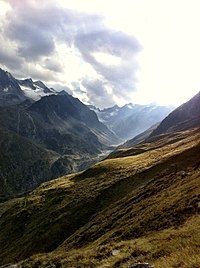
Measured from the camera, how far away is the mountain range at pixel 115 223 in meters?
27.0

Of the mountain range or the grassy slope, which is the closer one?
the mountain range

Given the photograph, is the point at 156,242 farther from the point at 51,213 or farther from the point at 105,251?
the point at 51,213

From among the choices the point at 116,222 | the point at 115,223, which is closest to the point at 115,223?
the point at 115,223

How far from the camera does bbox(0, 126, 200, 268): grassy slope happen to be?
27203 mm

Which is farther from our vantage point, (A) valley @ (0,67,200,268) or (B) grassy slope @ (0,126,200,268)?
(B) grassy slope @ (0,126,200,268)

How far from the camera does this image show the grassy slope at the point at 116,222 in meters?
27.2

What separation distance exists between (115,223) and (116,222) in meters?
0.21

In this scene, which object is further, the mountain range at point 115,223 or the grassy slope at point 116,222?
the grassy slope at point 116,222

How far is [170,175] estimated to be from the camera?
6506 cm

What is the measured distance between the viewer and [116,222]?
49312 mm

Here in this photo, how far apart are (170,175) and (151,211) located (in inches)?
A: 935

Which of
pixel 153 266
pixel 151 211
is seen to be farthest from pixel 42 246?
pixel 153 266

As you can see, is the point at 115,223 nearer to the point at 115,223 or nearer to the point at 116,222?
the point at 115,223

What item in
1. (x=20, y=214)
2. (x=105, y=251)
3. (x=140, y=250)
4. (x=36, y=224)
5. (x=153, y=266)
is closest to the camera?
(x=153, y=266)
